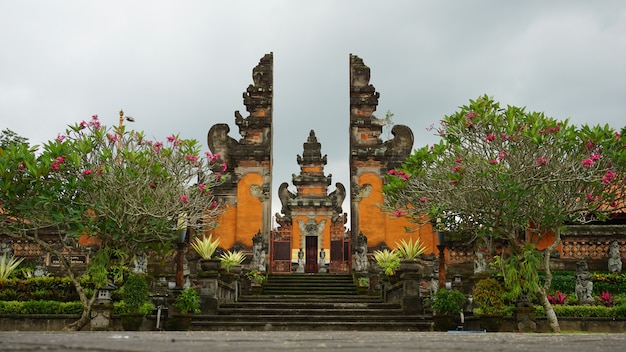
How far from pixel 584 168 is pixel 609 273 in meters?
6.12

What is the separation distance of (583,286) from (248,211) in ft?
43.1

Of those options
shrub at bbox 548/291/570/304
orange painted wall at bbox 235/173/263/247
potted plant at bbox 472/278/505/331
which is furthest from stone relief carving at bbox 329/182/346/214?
potted plant at bbox 472/278/505/331

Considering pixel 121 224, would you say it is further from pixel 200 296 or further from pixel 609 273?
pixel 609 273

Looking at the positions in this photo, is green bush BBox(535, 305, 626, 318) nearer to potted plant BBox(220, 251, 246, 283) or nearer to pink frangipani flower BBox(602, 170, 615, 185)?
pink frangipani flower BBox(602, 170, 615, 185)

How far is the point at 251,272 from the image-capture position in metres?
20.4

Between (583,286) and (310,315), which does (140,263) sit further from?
(583,286)

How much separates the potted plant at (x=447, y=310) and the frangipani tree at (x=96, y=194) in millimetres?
5994

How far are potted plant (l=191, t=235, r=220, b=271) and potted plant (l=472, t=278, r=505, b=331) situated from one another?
6563 millimetres

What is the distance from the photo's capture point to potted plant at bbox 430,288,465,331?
44.6ft

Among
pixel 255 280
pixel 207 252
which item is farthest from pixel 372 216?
pixel 207 252

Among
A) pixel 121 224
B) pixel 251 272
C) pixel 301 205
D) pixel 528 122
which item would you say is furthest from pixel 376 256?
pixel 121 224

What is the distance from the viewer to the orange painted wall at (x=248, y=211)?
23797 mm

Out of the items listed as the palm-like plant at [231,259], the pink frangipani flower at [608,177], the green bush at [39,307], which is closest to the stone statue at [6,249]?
the green bush at [39,307]

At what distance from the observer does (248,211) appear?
79.1ft
